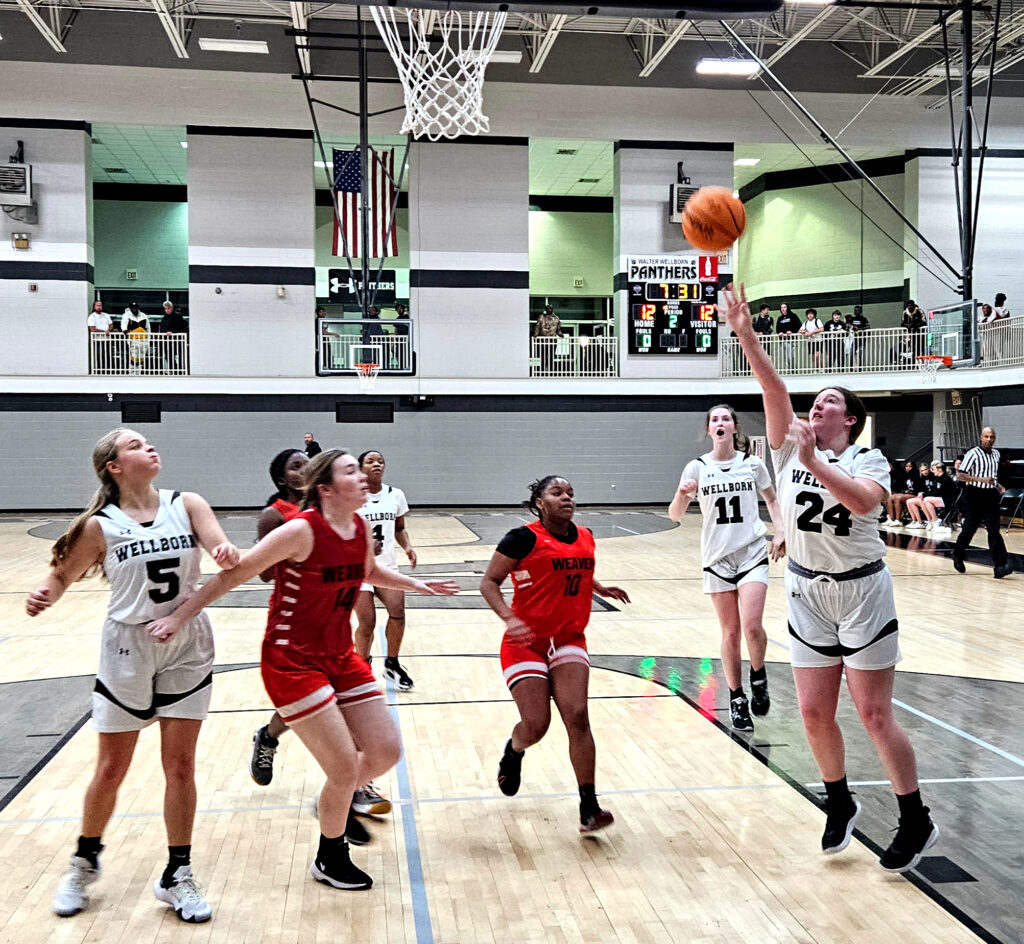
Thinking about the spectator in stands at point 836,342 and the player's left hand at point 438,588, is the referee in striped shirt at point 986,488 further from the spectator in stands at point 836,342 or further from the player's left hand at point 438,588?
the spectator in stands at point 836,342

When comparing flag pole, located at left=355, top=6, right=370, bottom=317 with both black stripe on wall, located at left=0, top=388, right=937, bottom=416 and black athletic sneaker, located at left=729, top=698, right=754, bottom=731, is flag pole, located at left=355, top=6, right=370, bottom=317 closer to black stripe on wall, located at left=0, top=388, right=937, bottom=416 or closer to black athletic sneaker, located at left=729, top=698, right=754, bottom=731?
black stripe on wall, located at left=0, top=388, right=937, bottom=416

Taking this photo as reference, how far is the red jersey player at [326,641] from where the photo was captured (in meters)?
3.68

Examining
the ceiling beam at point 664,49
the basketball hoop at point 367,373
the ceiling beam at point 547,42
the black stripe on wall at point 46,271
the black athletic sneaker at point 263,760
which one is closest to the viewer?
the black athletic sneaker at point 263,760

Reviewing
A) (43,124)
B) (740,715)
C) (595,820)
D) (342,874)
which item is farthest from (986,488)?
(43,124)

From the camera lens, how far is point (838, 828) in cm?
413

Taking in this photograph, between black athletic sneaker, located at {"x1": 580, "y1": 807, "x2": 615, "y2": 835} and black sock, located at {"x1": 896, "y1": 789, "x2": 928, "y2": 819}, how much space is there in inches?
48.9

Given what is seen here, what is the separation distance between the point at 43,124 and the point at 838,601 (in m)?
24.5

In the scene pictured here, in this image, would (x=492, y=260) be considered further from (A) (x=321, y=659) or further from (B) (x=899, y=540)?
(A) (x=321, y=659)

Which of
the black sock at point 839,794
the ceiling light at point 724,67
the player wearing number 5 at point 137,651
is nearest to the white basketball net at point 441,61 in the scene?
the ceiling light at point 724,67

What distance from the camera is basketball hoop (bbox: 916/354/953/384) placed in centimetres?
1881

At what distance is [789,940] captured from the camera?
135 inches

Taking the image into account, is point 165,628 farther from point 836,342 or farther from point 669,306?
point 669,306

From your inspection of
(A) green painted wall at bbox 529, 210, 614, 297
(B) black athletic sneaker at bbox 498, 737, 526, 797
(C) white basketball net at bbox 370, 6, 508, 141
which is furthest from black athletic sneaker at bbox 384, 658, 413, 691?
(A) green painted wall at bbox 529, 210, 614, 297

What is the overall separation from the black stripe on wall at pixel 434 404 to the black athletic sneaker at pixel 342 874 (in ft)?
69.9
